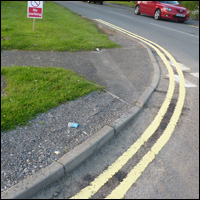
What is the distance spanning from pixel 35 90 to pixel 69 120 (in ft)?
3.64

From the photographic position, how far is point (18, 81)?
4.92 meters

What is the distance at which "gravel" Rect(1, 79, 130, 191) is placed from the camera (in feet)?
9.68

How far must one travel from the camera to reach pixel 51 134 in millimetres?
3590

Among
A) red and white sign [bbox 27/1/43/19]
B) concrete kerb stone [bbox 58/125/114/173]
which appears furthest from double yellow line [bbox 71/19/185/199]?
red and white sign [bbox 27/1/43/19]

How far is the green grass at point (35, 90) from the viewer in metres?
3.84

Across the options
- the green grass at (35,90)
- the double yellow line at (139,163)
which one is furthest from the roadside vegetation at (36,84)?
the double yellow line at (139,163)

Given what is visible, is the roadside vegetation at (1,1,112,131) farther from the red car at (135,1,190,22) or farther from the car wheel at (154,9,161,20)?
the car wheel at (154,9,161,20)

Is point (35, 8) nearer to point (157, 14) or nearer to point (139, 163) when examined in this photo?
point (139, 163)

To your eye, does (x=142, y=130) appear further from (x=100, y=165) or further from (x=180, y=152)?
(x=100, y=165)

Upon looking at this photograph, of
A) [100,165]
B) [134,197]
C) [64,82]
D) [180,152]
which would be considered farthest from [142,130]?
[64,82]

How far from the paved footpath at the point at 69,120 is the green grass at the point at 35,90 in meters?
0.17

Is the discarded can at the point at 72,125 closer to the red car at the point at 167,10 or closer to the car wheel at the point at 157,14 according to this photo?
the red car at the point at 167,10

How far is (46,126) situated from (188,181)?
2114 mm

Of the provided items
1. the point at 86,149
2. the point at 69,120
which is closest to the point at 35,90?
the point at 69,120
